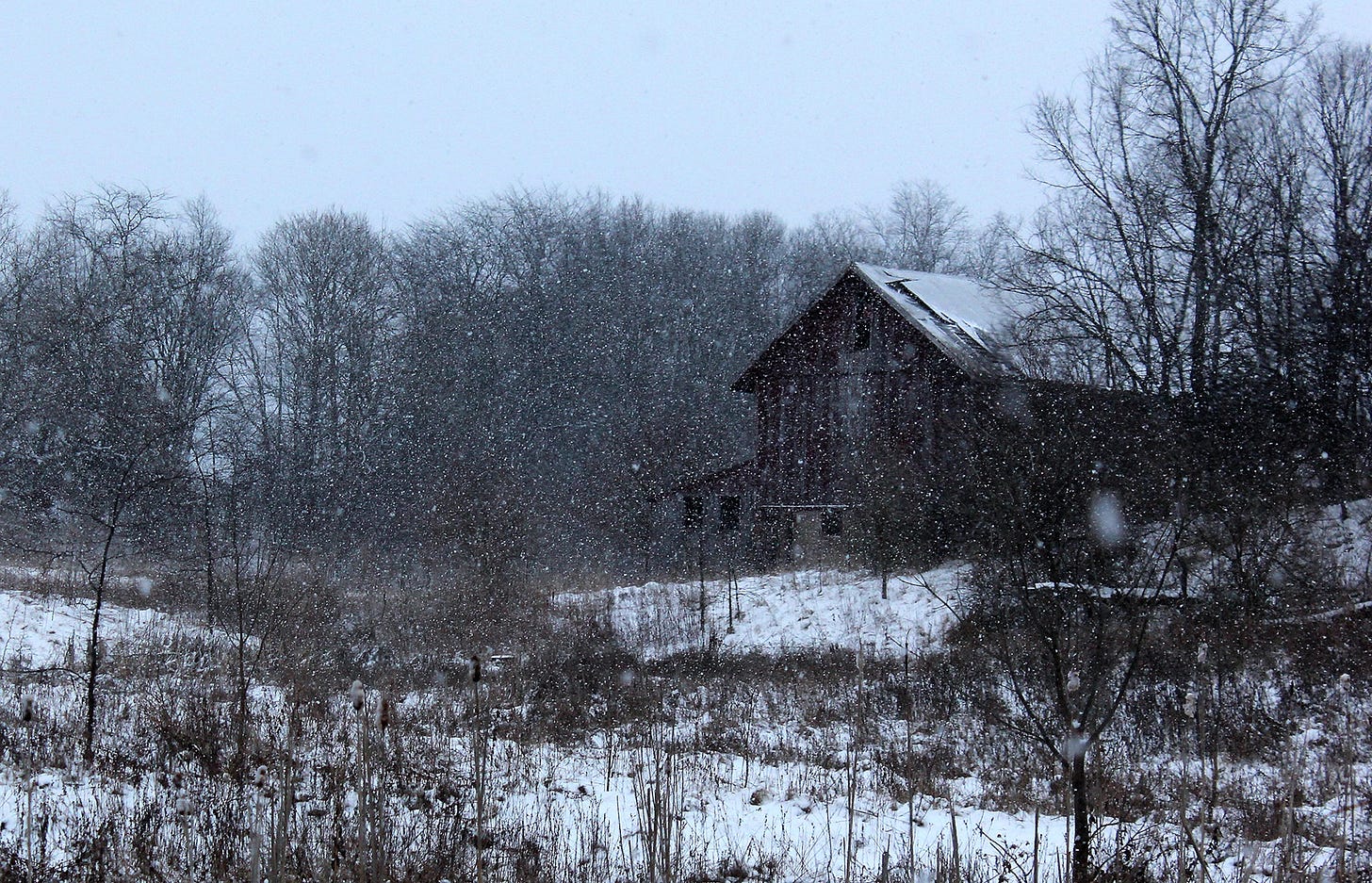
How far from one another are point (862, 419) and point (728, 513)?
5175mm

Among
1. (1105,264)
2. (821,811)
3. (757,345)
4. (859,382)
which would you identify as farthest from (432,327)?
(821,811)

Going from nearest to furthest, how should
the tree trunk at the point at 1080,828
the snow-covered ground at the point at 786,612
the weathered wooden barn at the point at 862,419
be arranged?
the tree trunk at the point at 1080,828, the snow-covered ground at the point at 786,612, the weathered wooden barn at the point at 862,419

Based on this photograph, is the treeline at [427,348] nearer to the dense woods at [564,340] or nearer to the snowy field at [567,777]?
the dense woods at [564,340]

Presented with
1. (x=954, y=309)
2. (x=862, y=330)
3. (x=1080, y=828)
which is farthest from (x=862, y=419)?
(x=1080, y=828)

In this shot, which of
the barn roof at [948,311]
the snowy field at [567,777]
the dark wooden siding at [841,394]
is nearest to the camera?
the snowy field at [567,777]

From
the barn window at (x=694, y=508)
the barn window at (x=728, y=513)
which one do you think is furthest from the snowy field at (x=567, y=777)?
the barn window at (x=694, y=508)

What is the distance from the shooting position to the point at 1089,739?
5.65 metres

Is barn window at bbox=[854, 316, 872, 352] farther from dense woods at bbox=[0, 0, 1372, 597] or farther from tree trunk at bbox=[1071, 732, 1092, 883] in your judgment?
tree trunk at bbox=[1071, 732, 1092, 883]

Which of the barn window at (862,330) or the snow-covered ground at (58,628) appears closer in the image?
the snow-covered ground at (58,628)

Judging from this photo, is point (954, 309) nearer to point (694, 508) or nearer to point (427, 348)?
point (694, 508)

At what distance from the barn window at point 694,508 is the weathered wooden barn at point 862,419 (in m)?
0.04

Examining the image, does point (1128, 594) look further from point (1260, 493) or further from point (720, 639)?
point (720, 639)

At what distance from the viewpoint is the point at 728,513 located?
1057 inches

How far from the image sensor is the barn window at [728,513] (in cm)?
2588
